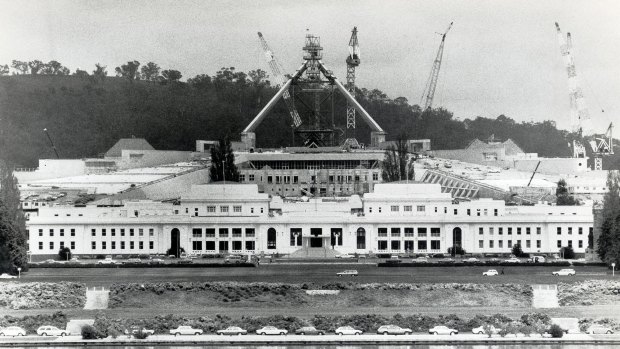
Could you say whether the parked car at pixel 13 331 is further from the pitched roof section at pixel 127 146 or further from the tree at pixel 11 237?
the pitched roof section at pixel 127 146

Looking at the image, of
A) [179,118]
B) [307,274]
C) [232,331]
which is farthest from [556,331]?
[179,118]

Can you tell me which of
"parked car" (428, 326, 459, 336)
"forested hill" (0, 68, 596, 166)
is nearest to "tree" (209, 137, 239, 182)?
"forested hill" (0, 68, 596, 166)

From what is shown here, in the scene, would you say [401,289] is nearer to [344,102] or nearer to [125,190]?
[125,190]

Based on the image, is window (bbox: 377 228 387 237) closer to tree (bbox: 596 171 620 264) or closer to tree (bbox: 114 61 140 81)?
tree (bbox: 596 171 620 264)

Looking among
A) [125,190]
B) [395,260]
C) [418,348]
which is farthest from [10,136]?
→ [418,348]

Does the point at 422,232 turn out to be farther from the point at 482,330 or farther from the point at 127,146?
the point at 127,146

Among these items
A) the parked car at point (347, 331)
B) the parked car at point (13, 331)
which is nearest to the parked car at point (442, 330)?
the parked car at point (347, 331)

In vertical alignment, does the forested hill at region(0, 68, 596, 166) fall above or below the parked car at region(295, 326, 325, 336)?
above
